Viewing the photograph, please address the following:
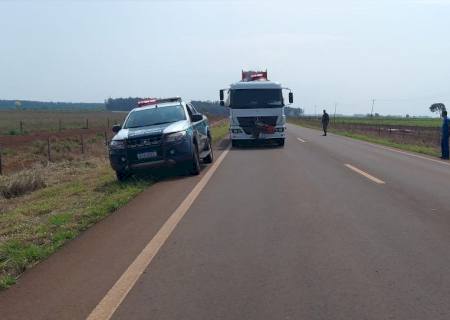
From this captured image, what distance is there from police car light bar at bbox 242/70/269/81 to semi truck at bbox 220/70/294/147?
4646mm

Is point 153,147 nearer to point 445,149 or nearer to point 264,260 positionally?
point 264,260

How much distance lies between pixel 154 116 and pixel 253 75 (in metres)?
15.3

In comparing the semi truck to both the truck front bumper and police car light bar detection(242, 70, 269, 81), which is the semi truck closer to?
the truck front bumper

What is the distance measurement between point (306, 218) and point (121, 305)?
12.4 feet

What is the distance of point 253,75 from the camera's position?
2798cm

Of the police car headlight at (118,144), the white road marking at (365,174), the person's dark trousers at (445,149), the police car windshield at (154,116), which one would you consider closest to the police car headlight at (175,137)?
the police car headlight at (118,144)

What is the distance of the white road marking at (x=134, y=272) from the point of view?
13.7 ft

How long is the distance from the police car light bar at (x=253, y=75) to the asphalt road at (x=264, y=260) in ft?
58.6

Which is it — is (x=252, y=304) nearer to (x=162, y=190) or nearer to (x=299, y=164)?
(x=162, y=190)

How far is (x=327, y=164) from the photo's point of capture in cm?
1500

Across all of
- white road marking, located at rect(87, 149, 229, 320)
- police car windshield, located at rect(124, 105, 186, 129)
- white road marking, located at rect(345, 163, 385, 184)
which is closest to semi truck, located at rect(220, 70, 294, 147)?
white road marking, located at rect(345, 163, 385, 184)

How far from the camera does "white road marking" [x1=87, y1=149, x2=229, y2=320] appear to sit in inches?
164

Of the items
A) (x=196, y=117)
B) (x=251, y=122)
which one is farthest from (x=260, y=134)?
(x=196, y=117)

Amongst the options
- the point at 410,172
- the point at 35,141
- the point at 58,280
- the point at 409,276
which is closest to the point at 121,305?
the point at 58,280
